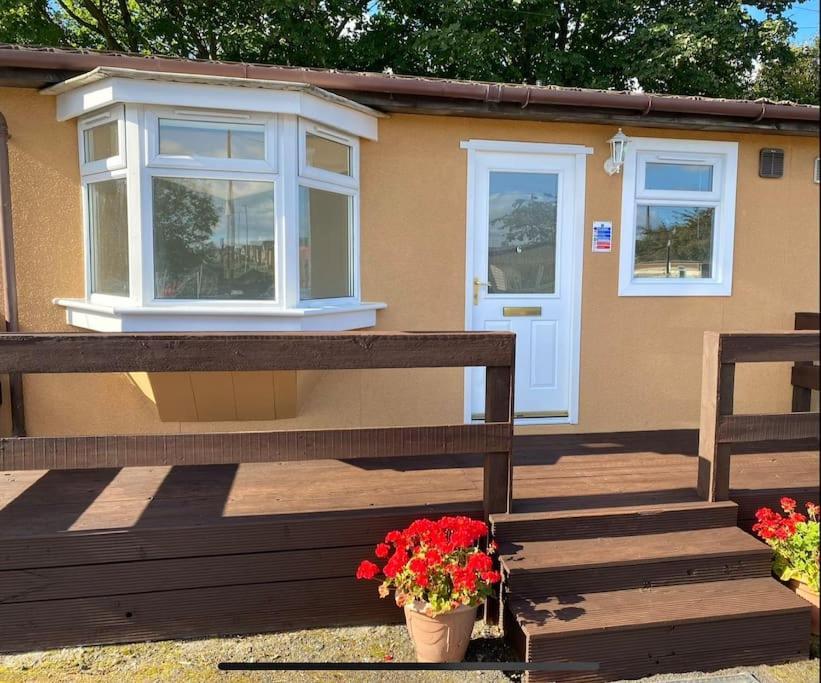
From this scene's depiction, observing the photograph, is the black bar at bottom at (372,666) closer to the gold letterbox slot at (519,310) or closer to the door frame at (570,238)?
the door frame at (570,238)

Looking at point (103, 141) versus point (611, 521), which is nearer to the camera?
point (611, 521)

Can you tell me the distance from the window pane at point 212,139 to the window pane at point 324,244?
37 cm

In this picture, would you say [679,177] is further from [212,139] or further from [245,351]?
[245,351]

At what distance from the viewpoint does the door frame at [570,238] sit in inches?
177

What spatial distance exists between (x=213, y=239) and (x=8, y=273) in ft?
4.14

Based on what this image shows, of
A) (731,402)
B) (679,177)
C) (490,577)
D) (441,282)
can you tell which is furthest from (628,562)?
(679,177)

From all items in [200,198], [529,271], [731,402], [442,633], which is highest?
[200,198]

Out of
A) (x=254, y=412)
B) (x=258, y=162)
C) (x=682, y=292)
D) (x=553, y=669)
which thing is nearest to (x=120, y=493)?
(x=254, y=412)

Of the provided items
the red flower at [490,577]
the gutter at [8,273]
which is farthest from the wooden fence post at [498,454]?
the gutter at [8,273]

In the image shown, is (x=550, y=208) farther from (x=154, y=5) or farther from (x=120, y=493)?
(x=154, y=5)

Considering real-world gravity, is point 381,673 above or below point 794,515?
below

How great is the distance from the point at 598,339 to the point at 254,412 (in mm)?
2472

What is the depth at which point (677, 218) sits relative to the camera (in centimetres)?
482

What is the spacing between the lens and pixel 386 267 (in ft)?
14.5
